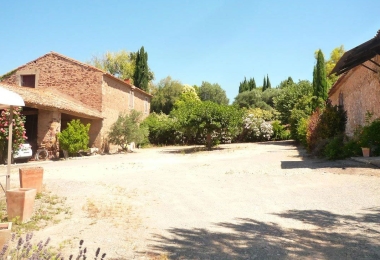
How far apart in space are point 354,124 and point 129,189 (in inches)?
443

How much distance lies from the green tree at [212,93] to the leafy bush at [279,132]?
66.3 feet

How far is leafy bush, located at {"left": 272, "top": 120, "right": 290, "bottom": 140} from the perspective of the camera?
30.7 meters

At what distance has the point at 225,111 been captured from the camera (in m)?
19.0

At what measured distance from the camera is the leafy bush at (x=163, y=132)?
96.4 ft

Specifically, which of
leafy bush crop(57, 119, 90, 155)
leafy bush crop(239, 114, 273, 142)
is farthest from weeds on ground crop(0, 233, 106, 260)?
leafy bush crop(239, 114, 273, 142)

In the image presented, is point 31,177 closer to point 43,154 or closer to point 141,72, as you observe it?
point 43,154

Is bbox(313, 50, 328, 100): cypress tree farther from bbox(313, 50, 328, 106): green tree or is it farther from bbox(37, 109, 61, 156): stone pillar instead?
bbox(37, 109, 61, 156): stone pillar

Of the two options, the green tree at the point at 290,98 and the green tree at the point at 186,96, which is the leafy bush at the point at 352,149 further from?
the green tree at the point at 186,96

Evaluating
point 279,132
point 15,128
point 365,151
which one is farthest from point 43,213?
point 279,132

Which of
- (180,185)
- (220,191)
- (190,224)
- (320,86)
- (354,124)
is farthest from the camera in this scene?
(320,86)

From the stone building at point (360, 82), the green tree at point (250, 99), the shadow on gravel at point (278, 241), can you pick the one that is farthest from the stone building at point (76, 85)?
the green tree at point (250, 99)

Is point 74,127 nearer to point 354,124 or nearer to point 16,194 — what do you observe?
point 16,194

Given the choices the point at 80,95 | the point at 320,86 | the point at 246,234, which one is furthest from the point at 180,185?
the point at 320,86

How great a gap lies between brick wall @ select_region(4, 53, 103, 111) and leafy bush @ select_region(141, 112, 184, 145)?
8505 mm
